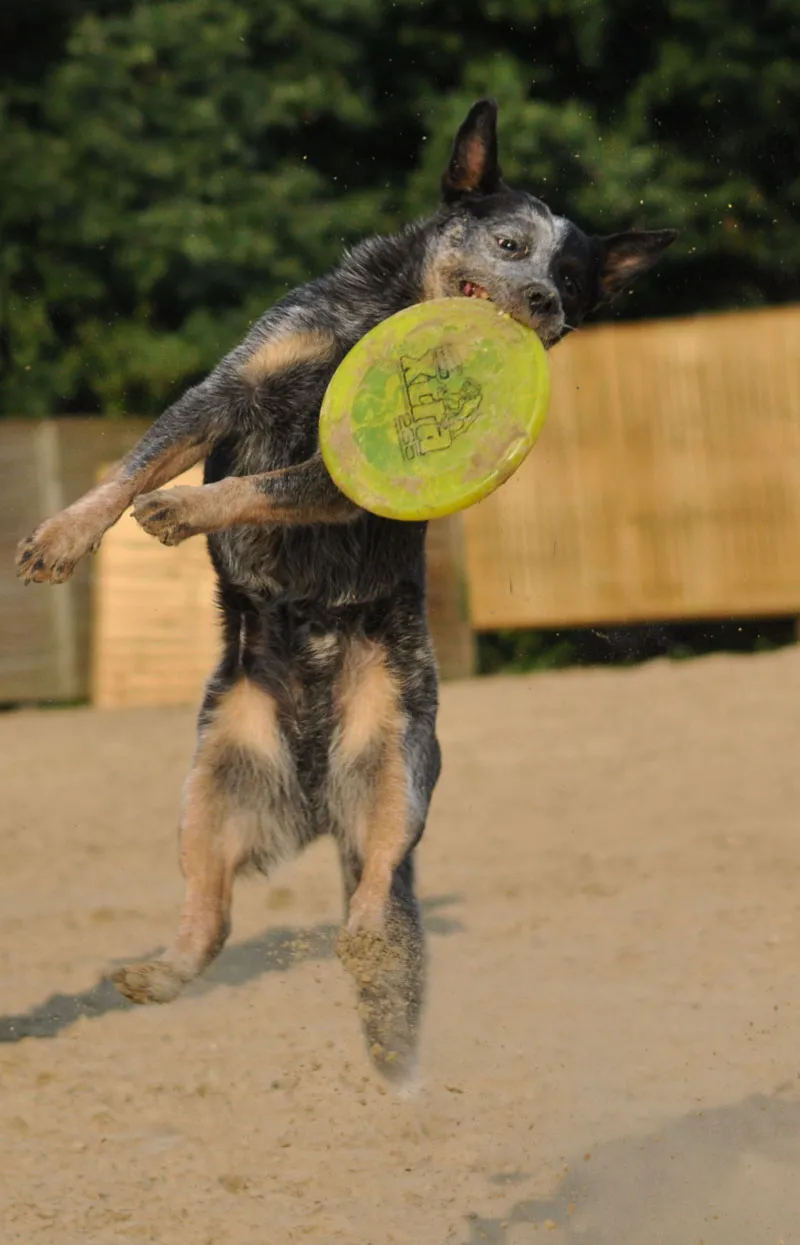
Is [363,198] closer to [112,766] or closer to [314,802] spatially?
[112,766]

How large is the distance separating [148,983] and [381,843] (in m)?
0.72

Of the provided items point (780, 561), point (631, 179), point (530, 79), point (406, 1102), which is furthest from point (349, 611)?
point (530, 79)

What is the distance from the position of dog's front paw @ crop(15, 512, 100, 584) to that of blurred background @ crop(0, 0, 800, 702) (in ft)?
28.7

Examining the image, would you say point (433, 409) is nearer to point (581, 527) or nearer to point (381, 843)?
point (381, 843)

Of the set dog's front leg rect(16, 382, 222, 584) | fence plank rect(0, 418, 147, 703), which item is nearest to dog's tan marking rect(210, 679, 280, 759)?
dog's front leg rect(16, 382, 222, 584)

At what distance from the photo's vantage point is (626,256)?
5.88 m

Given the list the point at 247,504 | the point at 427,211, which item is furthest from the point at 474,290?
the point at 427,211

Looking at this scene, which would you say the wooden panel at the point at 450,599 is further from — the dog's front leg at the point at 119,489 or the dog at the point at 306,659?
the dog's front leg at the point at 119,489

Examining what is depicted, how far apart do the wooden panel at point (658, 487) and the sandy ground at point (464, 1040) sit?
409 centimetres

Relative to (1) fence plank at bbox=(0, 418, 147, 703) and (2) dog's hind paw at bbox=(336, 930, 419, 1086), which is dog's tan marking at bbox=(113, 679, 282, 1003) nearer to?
(2) dog's hind paw at bbox=(336, 930, 419, 1086)

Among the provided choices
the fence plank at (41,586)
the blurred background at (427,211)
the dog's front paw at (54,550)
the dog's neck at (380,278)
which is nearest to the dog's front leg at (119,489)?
the dog's front paw at (54,550)

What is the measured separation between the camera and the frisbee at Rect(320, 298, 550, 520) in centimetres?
478

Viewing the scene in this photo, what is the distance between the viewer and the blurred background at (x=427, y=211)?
1407cm

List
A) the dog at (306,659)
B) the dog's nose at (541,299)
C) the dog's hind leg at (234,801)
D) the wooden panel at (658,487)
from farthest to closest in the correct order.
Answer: the wooden panel at (658,487) → the dog's nose at (541,299) → the dog's hind leg at (234,801) → the dog at (306,659)
